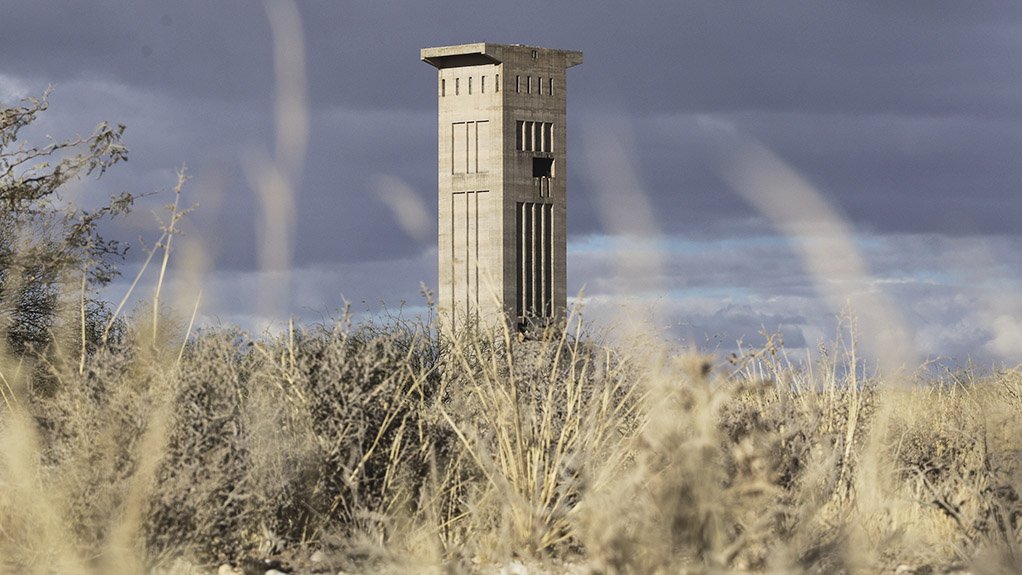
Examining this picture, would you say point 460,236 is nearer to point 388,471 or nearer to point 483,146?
point 483,146

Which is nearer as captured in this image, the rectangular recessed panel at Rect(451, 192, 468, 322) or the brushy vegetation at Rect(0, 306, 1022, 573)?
the brushy vegetation at Rect(0, 306, 1022, 573)

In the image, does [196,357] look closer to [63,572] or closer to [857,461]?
[63,572]

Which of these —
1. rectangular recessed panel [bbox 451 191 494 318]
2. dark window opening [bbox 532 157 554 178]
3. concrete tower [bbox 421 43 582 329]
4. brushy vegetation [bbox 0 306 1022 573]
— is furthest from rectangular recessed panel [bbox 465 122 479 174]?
brushy vegetation [bbox 0 306 1022 573]

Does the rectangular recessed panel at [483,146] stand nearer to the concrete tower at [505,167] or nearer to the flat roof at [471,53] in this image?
the concrete tower at [505,167]

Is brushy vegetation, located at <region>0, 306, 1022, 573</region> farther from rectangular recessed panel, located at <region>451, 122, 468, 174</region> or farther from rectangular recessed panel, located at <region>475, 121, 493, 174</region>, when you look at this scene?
rectangular recessed panel, located at <region>451, 122, 468, 174</region>

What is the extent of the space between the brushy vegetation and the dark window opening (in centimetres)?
2545

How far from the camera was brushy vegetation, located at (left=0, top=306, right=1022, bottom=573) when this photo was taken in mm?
4281

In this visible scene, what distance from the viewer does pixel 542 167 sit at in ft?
103

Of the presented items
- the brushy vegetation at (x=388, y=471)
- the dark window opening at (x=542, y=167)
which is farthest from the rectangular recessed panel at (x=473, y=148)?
the brushy vegetation at (x=388, y=471)

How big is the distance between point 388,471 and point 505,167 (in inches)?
1017

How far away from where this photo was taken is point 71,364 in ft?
16.5

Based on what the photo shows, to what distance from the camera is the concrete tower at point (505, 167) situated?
1198 inches

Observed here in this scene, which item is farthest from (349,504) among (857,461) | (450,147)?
(450,147)

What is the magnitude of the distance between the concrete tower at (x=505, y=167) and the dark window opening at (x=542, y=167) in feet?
0.08
